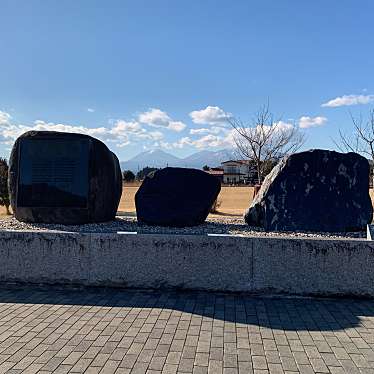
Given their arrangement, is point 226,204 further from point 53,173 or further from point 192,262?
point 192,262

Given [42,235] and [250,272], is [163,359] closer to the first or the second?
[250,272]

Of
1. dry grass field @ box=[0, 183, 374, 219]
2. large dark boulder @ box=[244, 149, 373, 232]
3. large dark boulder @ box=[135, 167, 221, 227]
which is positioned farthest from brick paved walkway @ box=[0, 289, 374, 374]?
dry grass field @ box=[0, 183, 374, 219]

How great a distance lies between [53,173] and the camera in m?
7.57

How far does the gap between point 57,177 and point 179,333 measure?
13.9ft

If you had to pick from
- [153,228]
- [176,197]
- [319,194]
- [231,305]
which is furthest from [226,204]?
[231,305]

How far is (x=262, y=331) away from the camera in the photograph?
14.4 feet

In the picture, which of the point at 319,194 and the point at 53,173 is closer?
the point at 319,194

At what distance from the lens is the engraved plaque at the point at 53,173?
7512 mm

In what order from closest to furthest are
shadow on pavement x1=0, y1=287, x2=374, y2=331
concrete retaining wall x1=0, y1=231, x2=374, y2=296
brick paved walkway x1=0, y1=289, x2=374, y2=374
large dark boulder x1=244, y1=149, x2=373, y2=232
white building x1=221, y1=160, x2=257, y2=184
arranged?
brick paved walkway x1=0, y1=289, x2=374, y2=374, shadow on pavement x1=0, y1=287, x2=374, y2=331, concrete retaining wall x1=0, y1=231, x2=374, y2=296, large dark boulder x1=244, y1=149, x2=373, y2=232, white building x1=221, y1=160, x2=257, y2=184

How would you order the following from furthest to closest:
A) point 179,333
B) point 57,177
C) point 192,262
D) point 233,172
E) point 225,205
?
1. point 233,172
2. point 225,205
3. point 57,177
4. point 192,262
5. point 179,333

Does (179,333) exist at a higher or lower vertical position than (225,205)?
higher

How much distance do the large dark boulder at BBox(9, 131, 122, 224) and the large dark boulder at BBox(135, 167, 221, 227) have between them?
849 mm

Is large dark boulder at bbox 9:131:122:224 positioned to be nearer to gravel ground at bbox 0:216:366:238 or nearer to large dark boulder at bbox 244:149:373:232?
gravel ground at bbox 0:216:366:238

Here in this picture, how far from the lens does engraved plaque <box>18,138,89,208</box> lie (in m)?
7.51
